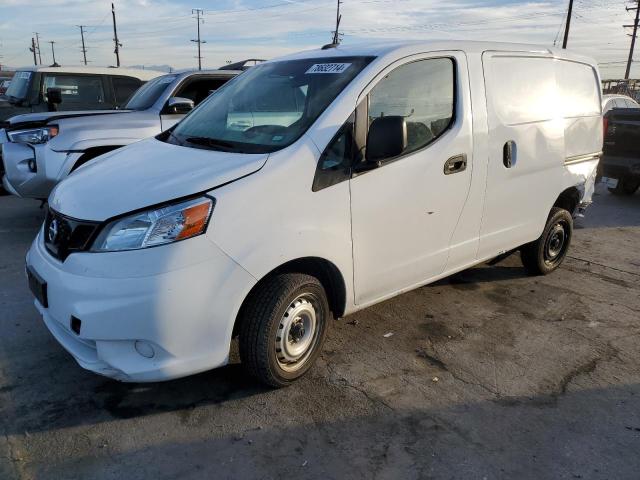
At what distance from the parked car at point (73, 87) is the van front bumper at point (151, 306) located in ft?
22.2

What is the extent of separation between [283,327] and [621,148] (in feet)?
26.0

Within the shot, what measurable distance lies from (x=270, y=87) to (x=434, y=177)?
125 cm

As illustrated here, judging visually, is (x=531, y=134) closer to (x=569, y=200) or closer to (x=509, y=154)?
(x=509, y=154)

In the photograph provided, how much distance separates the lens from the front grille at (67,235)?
2639mm

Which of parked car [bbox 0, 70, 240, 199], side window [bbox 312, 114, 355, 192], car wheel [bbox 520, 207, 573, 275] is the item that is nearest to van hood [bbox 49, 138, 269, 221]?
side window [bbox 312, 114, 355, 192]

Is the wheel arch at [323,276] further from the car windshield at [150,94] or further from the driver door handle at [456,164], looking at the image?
the car windshield at [150,94]

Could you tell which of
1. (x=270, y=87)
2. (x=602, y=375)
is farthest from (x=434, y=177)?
(x=602, y=375)

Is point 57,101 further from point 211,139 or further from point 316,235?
point 316,235

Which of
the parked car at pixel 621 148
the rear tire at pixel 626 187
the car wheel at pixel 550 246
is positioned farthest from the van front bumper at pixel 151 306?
Result: the rear tire at pixel 626 187

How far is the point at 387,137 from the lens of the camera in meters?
2.97

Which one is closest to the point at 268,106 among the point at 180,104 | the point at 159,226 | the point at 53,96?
the point at 159,226

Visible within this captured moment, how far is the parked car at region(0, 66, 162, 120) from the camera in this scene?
8.48 m

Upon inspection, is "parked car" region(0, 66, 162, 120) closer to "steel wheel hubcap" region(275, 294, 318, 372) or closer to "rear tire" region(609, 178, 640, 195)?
"steel wheel hubcap" region(275, 294, 318, 372)

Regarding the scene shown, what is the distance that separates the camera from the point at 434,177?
3.48 meters
